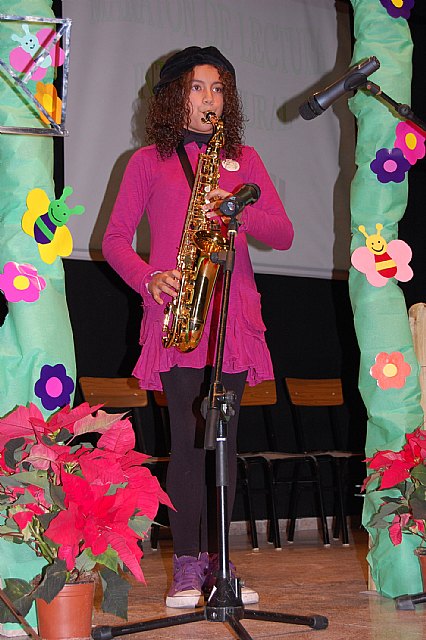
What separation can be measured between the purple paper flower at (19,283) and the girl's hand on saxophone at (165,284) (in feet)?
1.08

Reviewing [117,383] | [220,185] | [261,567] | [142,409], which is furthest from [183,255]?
[142,409]

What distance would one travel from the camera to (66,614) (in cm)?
202

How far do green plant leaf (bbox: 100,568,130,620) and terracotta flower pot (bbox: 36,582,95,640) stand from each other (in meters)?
0.06

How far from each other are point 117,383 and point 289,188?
5.40ft

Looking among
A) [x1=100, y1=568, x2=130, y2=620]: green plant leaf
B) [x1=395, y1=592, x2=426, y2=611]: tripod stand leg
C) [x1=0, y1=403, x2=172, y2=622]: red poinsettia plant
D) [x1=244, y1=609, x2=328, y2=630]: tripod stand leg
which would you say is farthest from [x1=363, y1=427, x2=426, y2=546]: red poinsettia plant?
[x1=100, y1=568, x2=130, y2=620]: green plant leaf

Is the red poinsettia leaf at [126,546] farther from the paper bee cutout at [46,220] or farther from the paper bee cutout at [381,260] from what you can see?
the paper bee cutout at [381,260]

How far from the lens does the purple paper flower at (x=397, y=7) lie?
9.27 feet

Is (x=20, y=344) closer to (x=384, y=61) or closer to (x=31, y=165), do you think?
(x=31, y=165)

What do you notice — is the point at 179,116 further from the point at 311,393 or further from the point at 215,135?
the point at 311,393

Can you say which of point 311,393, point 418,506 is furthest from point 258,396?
point 418,506

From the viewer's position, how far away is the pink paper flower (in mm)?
2713

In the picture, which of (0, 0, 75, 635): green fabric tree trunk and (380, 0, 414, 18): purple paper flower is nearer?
(0, 0, 75, 635): green fabric tree trunk

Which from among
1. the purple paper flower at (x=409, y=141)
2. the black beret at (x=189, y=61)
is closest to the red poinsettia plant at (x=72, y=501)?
the black beret at (x=189, y=61)

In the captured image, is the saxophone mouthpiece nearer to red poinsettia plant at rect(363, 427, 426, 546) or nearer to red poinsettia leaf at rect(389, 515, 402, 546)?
red poinsettia plant at rect(363, 427, 426, 546)
